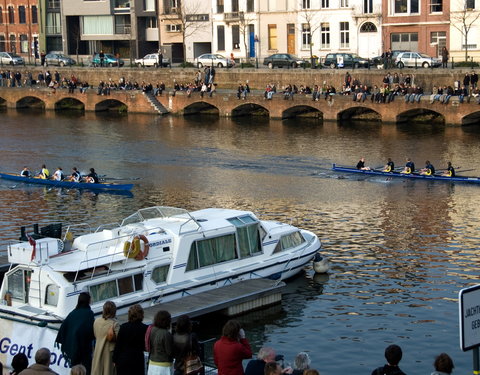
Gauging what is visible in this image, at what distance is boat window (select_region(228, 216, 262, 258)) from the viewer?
3278cm

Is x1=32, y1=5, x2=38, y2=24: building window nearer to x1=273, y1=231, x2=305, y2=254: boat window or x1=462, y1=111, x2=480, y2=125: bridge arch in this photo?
x1=462, y1=111, x2=480, y2=125: bridge arch

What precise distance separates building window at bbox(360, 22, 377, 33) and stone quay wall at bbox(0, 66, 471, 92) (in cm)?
1009

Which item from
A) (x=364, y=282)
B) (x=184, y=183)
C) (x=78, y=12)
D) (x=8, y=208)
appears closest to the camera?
(x=364, y=282)

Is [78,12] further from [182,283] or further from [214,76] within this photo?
[182,283]

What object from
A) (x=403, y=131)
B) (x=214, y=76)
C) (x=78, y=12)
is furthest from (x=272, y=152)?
(x=78, y=12)

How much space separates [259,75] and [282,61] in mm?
3952

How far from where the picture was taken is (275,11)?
98812mm

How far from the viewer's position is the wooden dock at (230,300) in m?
29.1

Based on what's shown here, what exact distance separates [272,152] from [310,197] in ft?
51.6

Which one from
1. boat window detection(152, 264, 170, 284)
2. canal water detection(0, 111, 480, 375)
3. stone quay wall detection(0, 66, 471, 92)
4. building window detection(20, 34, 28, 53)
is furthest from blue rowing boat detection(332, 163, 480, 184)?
building window detection(20, 34, 28, 53)

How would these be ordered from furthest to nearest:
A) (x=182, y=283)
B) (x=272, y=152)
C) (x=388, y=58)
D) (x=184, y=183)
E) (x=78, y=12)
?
(x=78, y=12) < (x=388, y=58) < (x=272, y=152) < (x=184, y=183) < (x=182, y=283)

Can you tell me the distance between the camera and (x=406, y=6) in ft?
293

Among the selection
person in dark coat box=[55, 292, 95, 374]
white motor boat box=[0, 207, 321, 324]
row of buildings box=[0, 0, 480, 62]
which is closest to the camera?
person in dark coat box=[55, 292, 95, 374]

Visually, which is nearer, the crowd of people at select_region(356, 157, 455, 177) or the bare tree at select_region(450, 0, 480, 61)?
the crowd of people at select_region(356, 157, 455, 177)
